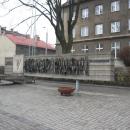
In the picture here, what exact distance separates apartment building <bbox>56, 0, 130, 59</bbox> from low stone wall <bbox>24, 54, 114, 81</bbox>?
19531 mm

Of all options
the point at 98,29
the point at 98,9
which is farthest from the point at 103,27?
the point at 98,9

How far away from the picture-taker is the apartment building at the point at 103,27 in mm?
46719

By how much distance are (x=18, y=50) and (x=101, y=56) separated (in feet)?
170

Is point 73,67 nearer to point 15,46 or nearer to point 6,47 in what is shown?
point 15,46

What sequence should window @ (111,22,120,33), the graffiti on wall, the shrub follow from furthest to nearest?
window @ (111,22,120,33) → the shrub → the graffiti on wall

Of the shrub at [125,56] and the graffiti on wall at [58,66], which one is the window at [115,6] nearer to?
the shrub at [125,56]

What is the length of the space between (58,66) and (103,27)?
89.6ft

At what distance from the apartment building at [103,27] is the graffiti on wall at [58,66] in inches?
759

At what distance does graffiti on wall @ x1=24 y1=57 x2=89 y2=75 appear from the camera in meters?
21.1

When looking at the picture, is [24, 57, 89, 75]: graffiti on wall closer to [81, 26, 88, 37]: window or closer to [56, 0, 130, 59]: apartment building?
[56, 0, 130, 59]: apartment building

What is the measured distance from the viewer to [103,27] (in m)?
49.6

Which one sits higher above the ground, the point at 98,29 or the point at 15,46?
the point at 98,29

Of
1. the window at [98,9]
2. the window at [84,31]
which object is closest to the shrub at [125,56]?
the window at [98,9]

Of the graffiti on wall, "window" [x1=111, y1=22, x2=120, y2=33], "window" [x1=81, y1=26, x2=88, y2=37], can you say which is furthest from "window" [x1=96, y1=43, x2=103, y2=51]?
the graffiti on wall
